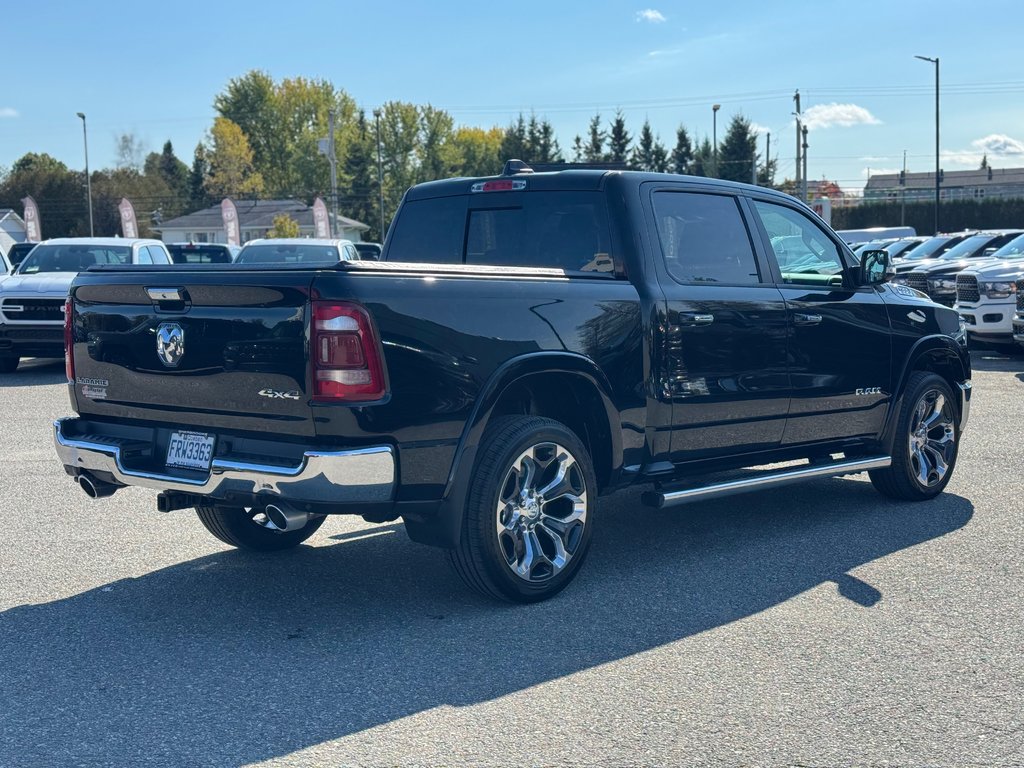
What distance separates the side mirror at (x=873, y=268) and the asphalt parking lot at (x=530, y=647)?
1451 mm

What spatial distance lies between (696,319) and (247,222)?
101455 millimetres

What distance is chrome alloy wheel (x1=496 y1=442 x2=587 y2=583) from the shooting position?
17.1 ft

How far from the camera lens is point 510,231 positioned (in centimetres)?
632

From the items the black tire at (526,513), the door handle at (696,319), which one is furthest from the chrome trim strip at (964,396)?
the black tire at (526,513)

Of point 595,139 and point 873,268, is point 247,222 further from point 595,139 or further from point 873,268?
point 873,268

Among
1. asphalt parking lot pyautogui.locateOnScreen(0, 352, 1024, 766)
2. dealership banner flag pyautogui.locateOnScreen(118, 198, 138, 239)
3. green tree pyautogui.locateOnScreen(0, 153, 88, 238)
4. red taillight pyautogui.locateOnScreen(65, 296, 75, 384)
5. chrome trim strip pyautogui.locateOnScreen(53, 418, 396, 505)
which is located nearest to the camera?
asphalt parking lot pyautogui.locateOnScreen(0, 352, 1024, 766)

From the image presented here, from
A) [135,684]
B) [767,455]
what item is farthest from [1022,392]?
[135,684]

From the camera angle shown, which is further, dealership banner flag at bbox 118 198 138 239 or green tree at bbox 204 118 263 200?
green tree at bbox 204 118 263 200

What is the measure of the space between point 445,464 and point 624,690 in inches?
47.5

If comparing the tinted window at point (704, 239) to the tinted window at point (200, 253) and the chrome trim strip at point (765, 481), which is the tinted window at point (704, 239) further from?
the tinted window at point (200, 253)

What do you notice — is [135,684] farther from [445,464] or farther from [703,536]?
[703,536]

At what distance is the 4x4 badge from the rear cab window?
1.88m

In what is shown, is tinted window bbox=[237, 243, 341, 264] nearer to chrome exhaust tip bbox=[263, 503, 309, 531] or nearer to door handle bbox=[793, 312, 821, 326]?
door handle bbox=[793, 312, 821, 326]

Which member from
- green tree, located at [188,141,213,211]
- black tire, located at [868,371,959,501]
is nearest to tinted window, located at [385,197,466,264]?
black tire, located at [868,371,959,501]
